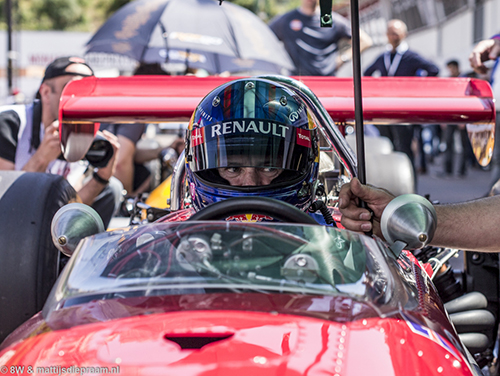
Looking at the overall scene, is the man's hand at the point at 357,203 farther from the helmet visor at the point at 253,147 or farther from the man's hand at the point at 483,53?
the man's hand at the point at 483,53

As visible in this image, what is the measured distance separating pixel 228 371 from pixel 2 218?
1.43 m

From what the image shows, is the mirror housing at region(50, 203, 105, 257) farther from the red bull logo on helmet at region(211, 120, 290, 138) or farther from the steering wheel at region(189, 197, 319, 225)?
the red bull logo on helmet at region(211, 120, 290, 138)

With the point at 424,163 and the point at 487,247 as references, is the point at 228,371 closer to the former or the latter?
the point at 487,247

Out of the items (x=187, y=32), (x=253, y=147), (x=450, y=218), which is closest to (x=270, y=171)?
(x=253, y=147)

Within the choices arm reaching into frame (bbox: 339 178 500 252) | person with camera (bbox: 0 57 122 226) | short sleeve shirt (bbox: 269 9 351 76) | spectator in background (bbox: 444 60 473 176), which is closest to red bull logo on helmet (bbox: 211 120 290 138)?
arm reaching into frame (bbox: 339 178 500 252)

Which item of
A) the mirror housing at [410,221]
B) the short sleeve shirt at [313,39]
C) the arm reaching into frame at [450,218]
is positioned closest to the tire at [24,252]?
the arm reaching into frame at [450,218]

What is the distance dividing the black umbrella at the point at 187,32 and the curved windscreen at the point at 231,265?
4780 millimetres

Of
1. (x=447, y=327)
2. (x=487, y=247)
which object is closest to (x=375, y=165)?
(x=487, y=247)

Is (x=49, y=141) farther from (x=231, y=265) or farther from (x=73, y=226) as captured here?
(x=231, y=265)

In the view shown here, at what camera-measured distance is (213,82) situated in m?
2.84

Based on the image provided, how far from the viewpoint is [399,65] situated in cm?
613

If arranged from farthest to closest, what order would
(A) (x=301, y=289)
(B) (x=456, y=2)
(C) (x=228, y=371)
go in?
(B) (x=456, y=2) → (A) (x=301, y=289) → (C) (x=228, y=371)

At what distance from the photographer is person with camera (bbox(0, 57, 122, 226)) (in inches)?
129

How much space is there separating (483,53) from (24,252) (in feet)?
9.60
